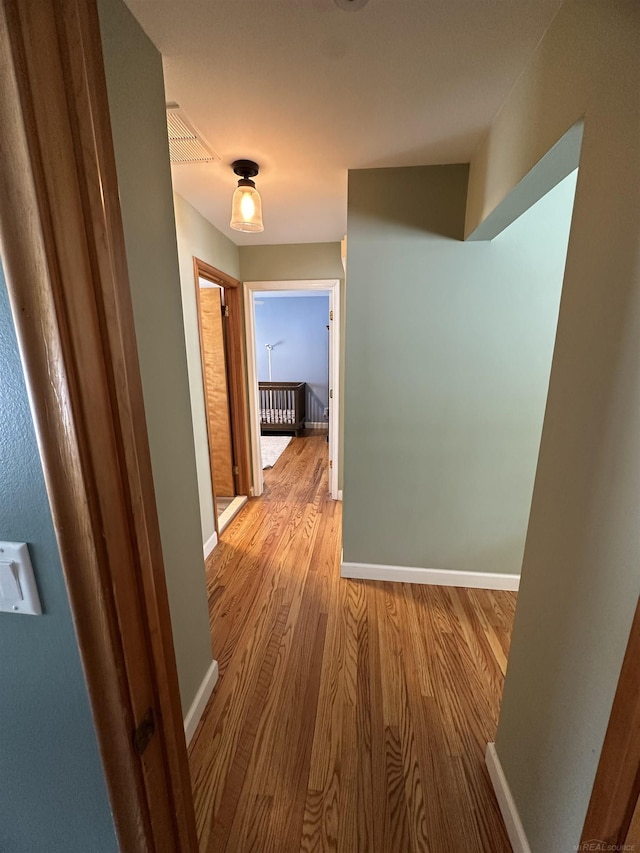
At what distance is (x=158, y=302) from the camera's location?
3.65 feet

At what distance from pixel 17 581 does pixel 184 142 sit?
1.76m

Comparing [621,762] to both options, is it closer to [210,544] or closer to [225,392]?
[210,544]

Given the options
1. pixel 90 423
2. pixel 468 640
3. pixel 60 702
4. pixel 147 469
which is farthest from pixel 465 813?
pixel 90 423

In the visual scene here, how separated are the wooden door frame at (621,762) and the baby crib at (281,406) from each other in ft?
17.4

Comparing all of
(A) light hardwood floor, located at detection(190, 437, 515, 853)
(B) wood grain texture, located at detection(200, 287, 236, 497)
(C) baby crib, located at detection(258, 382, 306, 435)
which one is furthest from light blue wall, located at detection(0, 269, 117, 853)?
(C) baby crib, located at detection(258, 382, 306, 435)

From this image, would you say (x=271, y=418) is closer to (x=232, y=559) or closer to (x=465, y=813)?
(x=232, y=559)

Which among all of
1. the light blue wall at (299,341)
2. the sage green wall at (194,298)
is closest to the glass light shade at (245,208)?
the sage green wall at (194,298)

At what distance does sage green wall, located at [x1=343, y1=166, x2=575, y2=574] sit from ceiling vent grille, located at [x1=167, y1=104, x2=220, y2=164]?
712 mm

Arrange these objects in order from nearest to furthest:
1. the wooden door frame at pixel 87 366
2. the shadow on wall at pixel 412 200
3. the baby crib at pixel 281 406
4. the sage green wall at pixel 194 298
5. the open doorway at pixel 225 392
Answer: the wooden door frame at pixel 87 366, the shadow on wall at pixel 412 200, the sage green wall at pixel 194 298, the open doorway at pixel 225 392, the baby crib at pixel 281 406

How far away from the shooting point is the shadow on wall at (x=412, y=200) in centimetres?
174

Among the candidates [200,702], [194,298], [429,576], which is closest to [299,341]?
[194,298]

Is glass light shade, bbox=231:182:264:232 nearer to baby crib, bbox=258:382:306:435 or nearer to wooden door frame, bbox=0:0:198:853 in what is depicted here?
wooden door frame, bbox=0:0:198:853

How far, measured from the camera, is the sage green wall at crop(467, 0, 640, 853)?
0.68m

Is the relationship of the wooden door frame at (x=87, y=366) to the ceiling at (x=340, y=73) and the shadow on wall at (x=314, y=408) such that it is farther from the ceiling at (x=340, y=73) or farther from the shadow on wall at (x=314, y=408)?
the shadow on wall at (x=314, y=408)
